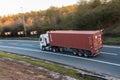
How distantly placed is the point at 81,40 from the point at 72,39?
76.2 inches

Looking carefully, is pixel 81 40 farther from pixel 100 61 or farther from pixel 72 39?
pixel 100 61

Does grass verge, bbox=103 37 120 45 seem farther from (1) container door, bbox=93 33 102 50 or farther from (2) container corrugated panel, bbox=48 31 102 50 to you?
(2) container corrugated panel, bbox=48 31 102 50

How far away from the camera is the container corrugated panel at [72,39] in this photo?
3397 centimetres

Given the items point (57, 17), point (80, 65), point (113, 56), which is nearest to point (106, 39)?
point (113, 56)

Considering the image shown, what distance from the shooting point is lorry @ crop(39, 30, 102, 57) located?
110 feet

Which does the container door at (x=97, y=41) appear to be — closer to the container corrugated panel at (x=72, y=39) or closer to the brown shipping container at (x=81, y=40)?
the brown shipping container at (x=81, y=40)

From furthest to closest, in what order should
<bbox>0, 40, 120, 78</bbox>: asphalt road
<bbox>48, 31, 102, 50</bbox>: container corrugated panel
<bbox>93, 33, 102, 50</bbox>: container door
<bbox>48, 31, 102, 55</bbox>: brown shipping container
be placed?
<bbox>48, 31, 102, 50</bbox>: container corrugated panel, <bbox>93, 33, 102, 50</bbox>: container door, <bbox>48, 31, 102, 55</bbox>: brown shipping container, <bbox>0, 40, 120, 78</bbox>: asphalt road

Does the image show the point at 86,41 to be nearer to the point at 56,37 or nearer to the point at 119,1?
the point at 56,37

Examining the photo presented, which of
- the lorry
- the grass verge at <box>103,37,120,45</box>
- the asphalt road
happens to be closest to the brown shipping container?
the lorry

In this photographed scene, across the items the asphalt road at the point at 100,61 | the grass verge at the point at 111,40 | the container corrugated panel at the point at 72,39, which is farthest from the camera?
the grass verge at the point at 111,40

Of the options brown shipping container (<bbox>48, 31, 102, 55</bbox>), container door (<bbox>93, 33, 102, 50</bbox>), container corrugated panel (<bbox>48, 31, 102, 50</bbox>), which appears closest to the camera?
brown shipping container (<bbox>48, 31, 102, 55</bbox>)

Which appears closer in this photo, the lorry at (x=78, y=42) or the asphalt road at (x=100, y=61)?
the asphalt road at (x=100, y=61)

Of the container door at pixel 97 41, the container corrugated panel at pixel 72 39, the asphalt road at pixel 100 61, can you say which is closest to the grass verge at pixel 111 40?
the asphalt road at pixel 100 61

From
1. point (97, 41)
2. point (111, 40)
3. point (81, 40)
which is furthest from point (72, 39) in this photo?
point (111, 40)
